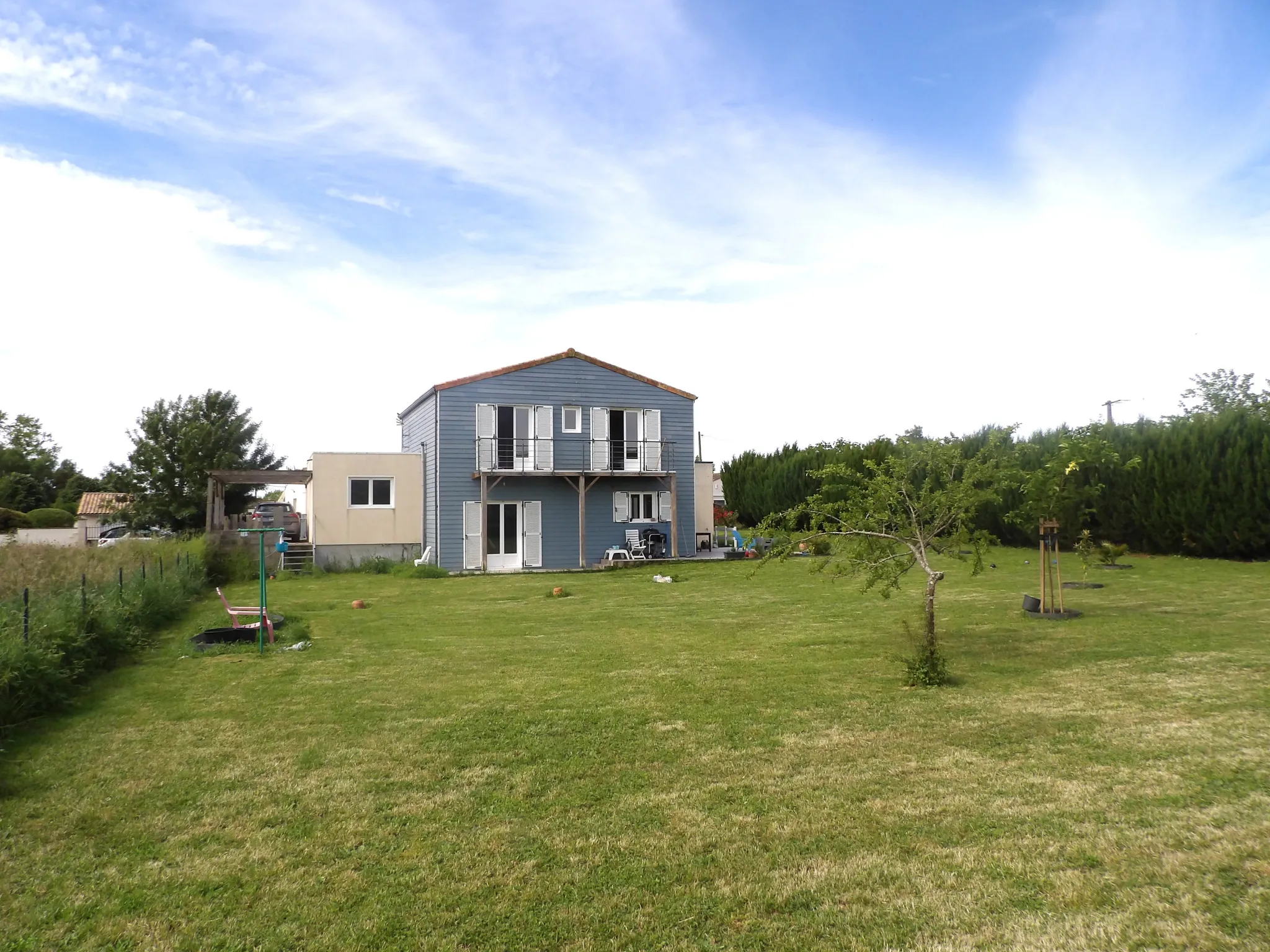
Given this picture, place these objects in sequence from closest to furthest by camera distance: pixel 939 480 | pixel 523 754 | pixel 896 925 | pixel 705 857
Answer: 1. pixel 896 925
2. pixel 705 857
3. pixel 523 754
4. pixel 939 480

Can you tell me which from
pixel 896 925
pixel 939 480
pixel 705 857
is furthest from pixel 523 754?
pixel 939 480

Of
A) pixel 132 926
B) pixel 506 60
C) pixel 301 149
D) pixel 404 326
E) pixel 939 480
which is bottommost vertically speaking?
pixel 132 926

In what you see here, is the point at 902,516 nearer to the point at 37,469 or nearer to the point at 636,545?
the point at 636,545

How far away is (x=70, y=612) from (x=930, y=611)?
844 cm

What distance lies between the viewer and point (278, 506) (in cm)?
2825

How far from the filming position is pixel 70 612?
347 inches

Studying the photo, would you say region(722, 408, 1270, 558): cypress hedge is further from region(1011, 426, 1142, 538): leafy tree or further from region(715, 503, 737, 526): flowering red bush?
region(715, 503, 737, 526): flowering red bush

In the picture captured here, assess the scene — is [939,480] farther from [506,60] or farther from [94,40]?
[94,40]

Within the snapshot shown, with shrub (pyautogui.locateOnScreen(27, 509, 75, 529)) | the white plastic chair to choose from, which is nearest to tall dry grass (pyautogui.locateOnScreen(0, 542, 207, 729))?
the white plastic chair

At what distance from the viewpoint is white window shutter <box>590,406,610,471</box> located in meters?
25.3

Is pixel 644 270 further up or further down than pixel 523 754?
further up

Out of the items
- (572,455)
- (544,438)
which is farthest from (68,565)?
(572,455)

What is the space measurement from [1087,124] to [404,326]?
38.9 ft

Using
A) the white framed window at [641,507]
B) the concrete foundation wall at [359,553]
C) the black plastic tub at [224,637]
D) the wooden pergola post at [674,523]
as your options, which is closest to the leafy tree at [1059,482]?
the black plastic tub at [224,637]
